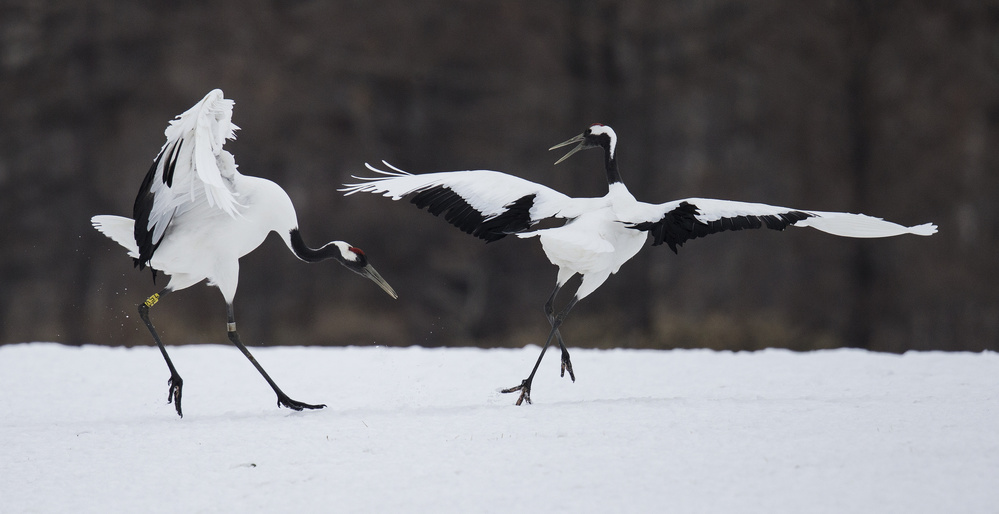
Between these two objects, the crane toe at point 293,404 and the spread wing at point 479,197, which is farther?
the spread wing at point 479,197

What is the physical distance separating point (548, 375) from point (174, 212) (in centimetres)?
278

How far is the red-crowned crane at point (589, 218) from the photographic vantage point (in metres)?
5.12

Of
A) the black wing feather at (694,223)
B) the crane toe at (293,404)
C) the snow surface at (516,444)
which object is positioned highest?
the black wing feather at (694,223)

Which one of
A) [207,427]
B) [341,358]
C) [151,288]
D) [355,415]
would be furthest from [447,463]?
[151,288]

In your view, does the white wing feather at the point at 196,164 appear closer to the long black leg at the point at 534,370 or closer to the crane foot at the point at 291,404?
the crane foot at the point at 291,404

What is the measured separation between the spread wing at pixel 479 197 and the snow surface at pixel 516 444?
986 mm

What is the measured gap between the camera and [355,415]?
5059 mm

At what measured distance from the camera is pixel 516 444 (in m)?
4.33

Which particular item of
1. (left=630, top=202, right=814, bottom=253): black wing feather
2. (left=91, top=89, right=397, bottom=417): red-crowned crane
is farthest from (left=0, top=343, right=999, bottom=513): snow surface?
(left=630, top=202, right=814, bottom=253): black wing feather

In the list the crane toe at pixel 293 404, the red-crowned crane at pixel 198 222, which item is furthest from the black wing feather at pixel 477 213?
the crane toe at pixel 293 404

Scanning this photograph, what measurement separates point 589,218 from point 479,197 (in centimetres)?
68

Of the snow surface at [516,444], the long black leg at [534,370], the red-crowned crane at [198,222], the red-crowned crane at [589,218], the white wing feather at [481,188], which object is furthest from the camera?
the white wing feather at [481,188]

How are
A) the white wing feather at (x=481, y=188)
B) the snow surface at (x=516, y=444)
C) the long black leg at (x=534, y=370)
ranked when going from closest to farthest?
the snow surface at (x=516, y=444)
the long black leg at (x=534, y=370)
the white wing feather at (x=481, y=188)

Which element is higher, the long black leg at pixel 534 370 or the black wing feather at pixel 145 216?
the black wing feather at pixel 145 216
